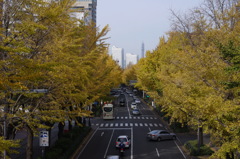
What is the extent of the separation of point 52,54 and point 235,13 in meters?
11.1

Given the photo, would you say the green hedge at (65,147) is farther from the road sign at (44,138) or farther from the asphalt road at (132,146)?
the road sign at (44,138)

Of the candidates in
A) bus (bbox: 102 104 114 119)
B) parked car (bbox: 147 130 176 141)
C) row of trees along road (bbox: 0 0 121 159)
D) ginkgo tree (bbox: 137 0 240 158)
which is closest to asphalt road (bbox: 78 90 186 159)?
parked car (bbox: 147 130 176 141)

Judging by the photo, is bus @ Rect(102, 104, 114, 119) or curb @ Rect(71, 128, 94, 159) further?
bus @ Rect(102, 104, 114, 119)

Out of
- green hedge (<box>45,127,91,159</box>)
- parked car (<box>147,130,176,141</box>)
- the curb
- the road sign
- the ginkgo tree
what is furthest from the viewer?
parked car (<box>147,130,176,141</box>)

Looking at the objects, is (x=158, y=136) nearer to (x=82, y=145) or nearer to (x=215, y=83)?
(x=82, y=145)

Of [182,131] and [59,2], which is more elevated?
[59,2]

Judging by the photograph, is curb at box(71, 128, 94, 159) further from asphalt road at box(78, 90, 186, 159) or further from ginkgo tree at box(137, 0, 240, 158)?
ginkgo tree at box(137, 0, 240, 158)

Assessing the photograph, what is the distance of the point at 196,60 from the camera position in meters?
15.7

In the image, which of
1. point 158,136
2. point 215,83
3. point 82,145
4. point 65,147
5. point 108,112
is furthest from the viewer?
point 108,112

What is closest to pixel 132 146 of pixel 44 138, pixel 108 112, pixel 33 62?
pixel 44 138

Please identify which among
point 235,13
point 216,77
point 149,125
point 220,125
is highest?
point 235,13

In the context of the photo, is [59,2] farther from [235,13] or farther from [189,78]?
[235,13]

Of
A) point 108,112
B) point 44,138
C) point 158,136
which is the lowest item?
point 158,136

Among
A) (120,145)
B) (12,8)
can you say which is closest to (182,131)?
(120,145)
